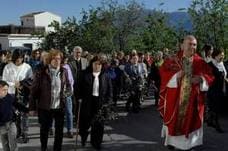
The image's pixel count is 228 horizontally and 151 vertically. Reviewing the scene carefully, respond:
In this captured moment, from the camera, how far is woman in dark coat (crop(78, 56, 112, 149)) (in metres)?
11.1

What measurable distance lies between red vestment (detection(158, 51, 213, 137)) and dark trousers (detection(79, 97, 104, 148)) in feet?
6.08

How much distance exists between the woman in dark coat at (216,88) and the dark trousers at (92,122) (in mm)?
2918

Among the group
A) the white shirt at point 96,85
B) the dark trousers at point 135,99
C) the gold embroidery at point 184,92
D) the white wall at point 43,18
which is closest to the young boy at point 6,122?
the white shirt at point 96,85

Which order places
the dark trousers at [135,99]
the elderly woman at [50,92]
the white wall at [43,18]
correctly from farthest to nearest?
the white wall at [43,18], the dark trousers at [135,99], the elderly woman at [50,92]

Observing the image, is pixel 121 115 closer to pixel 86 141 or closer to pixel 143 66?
pixel 143 66

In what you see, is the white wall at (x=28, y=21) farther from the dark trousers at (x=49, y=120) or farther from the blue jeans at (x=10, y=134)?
the blue jeans at (x=10, y=134)

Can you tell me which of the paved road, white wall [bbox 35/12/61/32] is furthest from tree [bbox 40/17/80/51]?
white wall [bbox 35/12/61/32]

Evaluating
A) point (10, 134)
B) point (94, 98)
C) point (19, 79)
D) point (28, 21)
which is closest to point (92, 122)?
point (94, 98)

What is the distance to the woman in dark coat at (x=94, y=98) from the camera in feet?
36.5

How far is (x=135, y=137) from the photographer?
12.4 meters

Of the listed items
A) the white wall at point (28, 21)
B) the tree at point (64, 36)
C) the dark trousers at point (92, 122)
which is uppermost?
the white wall at point (28, 21)

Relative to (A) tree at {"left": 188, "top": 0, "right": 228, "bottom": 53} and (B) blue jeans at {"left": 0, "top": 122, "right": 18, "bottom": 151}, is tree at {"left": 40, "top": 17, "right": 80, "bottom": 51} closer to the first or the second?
(A) tree at {"left": 188, "top": 0, "right": 228, "bottom": 53}

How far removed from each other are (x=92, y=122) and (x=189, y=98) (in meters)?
2.34

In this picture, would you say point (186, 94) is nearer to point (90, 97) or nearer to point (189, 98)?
point (189, 98)
